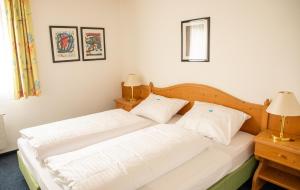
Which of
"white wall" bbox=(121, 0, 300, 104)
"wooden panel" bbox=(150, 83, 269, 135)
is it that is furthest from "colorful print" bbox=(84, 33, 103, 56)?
"wooden panel" bbox=(150, 83, 269, 135)

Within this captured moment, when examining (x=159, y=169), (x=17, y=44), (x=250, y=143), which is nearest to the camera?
(x=159, y=169)

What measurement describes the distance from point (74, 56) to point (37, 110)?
0.97 m

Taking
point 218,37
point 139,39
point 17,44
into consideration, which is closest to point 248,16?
point 218,37

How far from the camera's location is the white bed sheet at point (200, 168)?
154 cm

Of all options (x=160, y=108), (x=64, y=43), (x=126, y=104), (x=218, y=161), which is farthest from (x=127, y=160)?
(x=64, y=43)

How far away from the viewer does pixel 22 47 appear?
2805 millimetres

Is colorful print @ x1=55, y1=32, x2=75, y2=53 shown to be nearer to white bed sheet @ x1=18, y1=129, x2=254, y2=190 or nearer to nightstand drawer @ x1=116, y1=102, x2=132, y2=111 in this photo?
nightstand drawer @ x1=116, y1=102, x2=132, y2=111

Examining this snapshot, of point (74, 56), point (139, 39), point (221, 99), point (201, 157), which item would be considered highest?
point (139, 39)

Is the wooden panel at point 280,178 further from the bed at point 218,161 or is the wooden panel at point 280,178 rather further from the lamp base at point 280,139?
the lamp base at point 280,139

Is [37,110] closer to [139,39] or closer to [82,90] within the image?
[82,90]

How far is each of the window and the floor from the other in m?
0.85

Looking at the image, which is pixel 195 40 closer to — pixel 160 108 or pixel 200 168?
pixel 160 108

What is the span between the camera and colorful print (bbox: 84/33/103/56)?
345 cm

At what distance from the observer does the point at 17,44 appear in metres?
2.77
